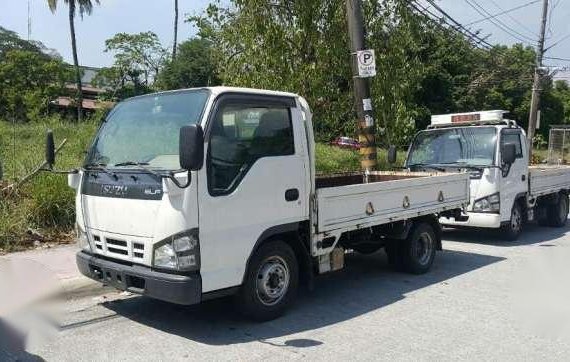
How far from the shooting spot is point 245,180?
5.36 meters

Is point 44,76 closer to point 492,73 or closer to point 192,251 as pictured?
point 492,73

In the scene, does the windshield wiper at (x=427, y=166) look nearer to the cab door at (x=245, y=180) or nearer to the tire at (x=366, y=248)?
the tire at (x=366, y=248)

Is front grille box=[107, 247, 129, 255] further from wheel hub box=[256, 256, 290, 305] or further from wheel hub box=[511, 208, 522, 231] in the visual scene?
wheel hub box=[511, 208, 522, 231]

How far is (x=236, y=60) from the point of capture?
1370 centimetres

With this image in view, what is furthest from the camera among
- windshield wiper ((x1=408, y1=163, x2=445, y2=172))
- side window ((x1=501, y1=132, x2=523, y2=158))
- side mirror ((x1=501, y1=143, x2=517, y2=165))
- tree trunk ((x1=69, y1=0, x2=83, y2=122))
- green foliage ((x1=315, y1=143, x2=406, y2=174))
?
tree trunk ((x1=69, y1=0, x2=83, y2=122))

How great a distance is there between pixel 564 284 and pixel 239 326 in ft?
13.3

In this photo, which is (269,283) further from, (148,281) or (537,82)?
(537,82)

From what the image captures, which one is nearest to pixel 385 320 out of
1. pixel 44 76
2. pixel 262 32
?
pixel 262 32

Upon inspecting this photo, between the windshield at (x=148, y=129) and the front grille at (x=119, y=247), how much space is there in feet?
2.28

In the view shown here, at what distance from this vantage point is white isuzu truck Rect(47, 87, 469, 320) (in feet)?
16.2

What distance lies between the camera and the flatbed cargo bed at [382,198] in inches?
246

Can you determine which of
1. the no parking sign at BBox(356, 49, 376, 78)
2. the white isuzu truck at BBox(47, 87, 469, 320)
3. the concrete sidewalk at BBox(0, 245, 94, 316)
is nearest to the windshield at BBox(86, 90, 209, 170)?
the white isuzu truck at BBox(47, 87, 469, 320)

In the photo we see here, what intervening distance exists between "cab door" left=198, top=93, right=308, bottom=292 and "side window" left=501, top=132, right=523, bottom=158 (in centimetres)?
571

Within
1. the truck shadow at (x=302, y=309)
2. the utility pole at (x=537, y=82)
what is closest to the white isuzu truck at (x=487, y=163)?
the truck shadow at (x=302, y=309)
